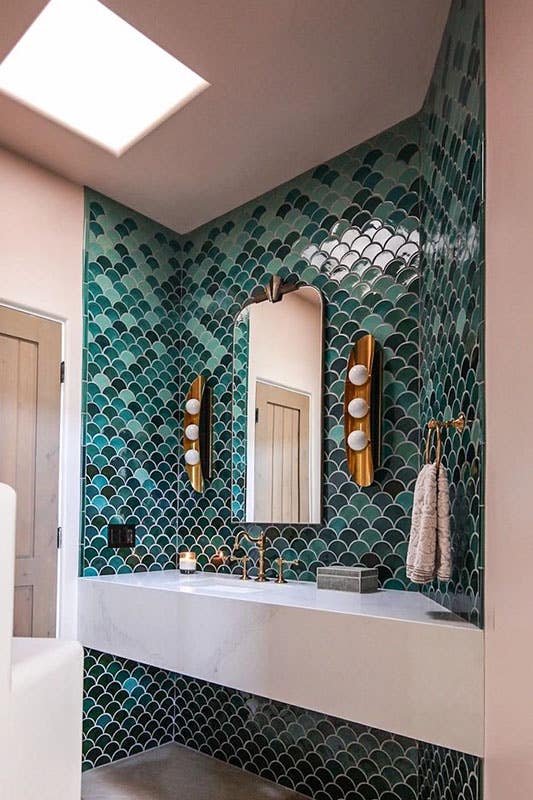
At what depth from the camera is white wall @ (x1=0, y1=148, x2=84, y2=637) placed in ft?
9.48

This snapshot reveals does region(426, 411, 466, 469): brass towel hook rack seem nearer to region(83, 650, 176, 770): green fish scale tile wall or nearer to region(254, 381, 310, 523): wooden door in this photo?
region(254, 381, 310, 523): wooden door

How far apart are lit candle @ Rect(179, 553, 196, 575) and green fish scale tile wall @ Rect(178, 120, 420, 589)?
0.44 ft

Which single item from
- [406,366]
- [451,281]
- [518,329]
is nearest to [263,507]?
[406,366]

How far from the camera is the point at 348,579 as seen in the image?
248cm

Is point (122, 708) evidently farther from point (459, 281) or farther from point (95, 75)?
point (95, 75)

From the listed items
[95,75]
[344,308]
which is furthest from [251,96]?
[344,308]

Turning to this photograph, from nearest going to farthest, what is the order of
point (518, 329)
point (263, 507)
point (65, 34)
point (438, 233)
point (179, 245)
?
point (518, 329) → point (438, 233) → point (65, 34) → point (263, 507) → point (179, 245)

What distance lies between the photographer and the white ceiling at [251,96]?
2.13 m

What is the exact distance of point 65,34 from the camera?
2.42 metres

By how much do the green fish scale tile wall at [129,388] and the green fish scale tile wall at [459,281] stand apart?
160 cm

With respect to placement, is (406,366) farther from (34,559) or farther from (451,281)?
(34,559)

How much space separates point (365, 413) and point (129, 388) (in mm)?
1348

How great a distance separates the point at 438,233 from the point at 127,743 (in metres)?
2.78

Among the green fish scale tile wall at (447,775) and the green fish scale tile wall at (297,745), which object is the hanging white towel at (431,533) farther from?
the green fish scale tile wall at (297,745)
